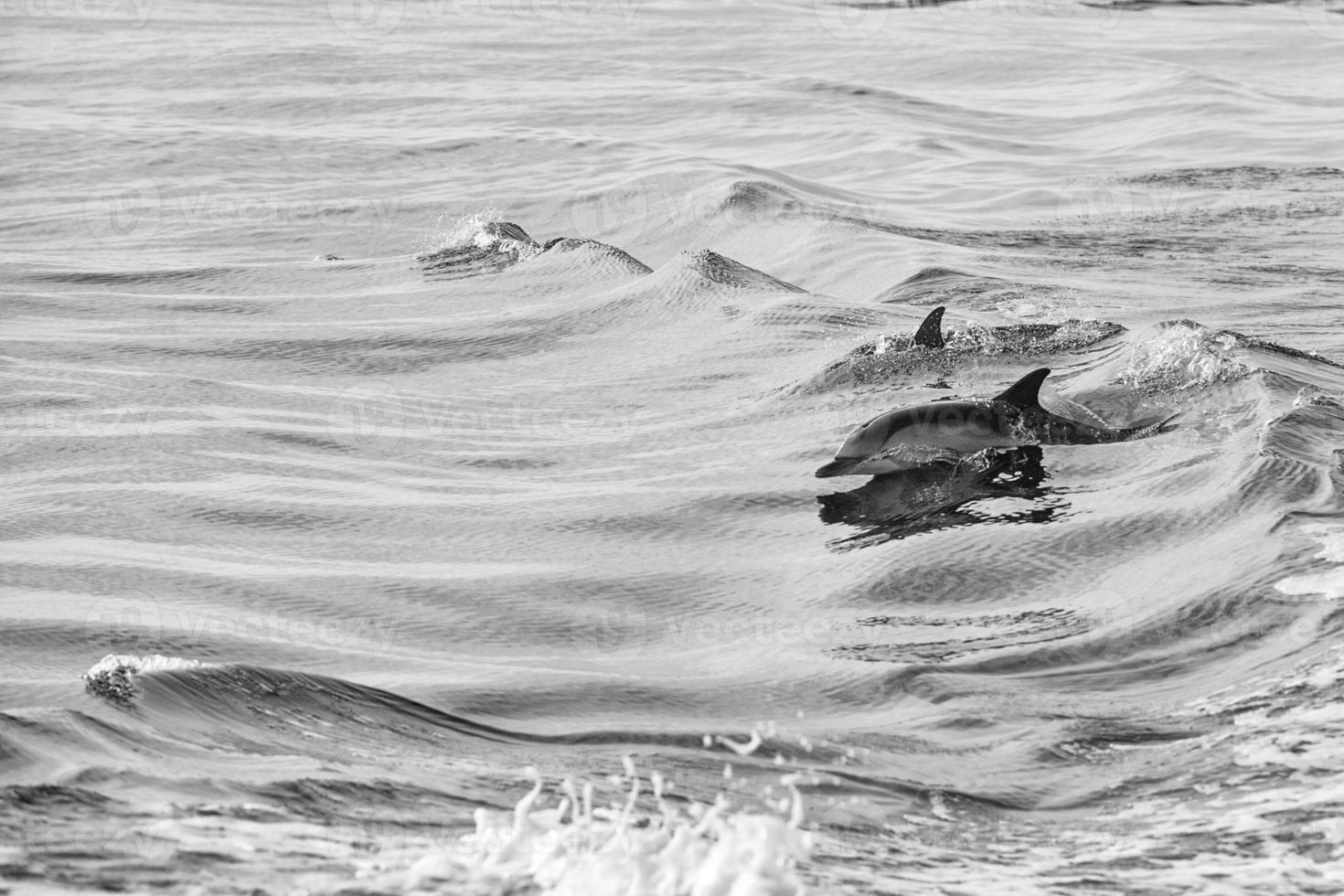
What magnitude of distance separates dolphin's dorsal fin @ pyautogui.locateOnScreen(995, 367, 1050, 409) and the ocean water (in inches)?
11.4

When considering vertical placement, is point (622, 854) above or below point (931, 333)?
above

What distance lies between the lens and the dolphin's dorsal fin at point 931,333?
1055 centimetres

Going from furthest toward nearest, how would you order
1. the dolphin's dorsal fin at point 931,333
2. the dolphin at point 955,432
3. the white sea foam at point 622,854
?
the dolphin's dorsal fin at point 931,333 < the dolphin at point 955,432 < the white sea foam at point 622,854

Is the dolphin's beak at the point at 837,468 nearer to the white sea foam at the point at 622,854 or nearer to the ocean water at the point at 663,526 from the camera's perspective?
the ocean water at the point at 663,526

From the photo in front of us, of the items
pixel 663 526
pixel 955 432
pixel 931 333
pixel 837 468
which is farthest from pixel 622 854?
pixel 931 333

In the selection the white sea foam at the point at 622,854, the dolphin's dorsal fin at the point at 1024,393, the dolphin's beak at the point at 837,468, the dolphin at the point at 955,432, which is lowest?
the dolphin's beak at the point at 837,468

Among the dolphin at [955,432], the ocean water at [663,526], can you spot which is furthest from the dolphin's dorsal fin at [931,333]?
the dolphin at [955,432]

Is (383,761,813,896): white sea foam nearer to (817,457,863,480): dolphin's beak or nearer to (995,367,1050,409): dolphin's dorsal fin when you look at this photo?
(817,457,863,480): dolphin's beak

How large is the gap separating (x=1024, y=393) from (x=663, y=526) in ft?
7.29

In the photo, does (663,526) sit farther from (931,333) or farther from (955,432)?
(931,333)

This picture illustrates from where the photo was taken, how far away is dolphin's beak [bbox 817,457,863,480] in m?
8.80

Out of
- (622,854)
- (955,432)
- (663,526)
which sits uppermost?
(622,854)

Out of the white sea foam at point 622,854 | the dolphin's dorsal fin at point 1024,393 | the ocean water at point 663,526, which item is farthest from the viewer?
the dolphin's dorsal fin at point 1024,393

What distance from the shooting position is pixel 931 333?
421 inches
